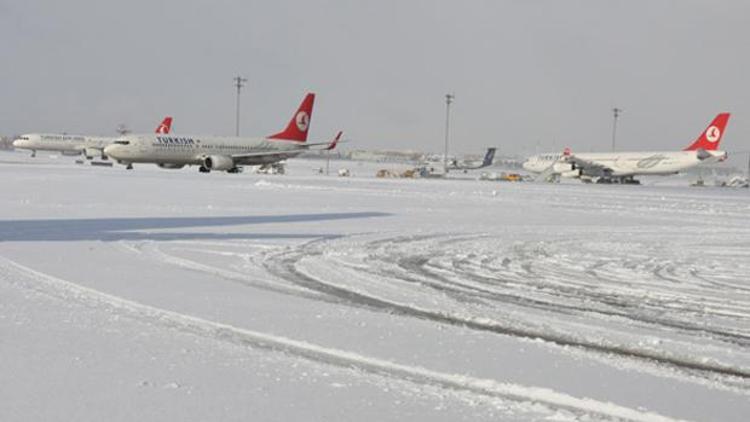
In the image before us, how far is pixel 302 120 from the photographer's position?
213ft

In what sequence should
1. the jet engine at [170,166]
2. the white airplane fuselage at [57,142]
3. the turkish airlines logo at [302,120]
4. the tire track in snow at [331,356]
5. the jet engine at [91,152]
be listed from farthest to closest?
the white airplane fuselage at [57,142] → the jet engine at [91,152] → the turkish airlines logo at [302,120] → the jet engine at [170,166] → the tire track in snow at [331,356]

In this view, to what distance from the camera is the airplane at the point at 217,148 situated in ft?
181

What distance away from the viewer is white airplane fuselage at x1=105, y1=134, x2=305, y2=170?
55062mm

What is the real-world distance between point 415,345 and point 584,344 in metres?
1.43

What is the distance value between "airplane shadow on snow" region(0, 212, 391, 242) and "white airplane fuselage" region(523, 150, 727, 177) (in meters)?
52.1

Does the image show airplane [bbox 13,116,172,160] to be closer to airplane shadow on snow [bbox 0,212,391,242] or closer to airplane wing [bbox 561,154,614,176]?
airplane wing [bbox 561,154,614,176]

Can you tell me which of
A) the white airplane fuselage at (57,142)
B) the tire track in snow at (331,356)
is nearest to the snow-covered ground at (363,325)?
the tire track in snow at (331,356)

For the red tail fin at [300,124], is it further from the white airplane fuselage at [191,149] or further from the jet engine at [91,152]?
the jet engine at [91,152]

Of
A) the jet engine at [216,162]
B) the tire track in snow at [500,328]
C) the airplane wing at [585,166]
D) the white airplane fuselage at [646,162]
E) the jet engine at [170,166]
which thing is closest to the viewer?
the tire track in snow at [500,328]

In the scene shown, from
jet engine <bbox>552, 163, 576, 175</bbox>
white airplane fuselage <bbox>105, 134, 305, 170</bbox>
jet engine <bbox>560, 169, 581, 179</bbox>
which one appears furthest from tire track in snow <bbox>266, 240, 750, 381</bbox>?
jet engine <bbox>560, 169, 581, 179</bbox>

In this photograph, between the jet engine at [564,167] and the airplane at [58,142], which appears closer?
the jet engine at [564,167]

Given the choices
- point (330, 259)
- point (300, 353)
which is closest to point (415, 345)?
point (300, 353)

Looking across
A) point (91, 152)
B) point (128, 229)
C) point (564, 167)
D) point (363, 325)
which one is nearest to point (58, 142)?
point (91, 152)

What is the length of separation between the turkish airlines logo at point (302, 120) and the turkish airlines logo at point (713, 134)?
3363cm
